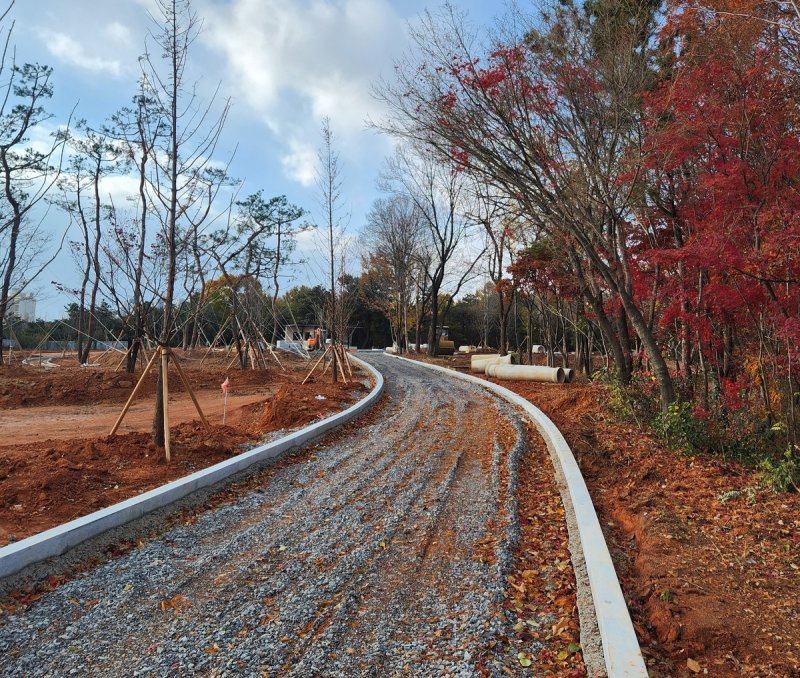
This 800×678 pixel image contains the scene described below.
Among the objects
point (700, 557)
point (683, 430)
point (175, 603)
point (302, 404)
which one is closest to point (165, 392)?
point (175, 603)

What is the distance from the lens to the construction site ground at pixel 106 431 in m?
4.50

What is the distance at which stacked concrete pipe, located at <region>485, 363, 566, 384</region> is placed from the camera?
15039 mm

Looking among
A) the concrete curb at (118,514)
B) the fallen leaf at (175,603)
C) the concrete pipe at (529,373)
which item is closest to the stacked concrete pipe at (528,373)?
the concrete pipe at (529,373)

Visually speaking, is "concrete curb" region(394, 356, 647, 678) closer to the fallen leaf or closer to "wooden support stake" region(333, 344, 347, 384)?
the fallen leaf

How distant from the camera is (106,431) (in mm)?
8438

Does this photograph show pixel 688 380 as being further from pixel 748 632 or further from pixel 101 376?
pixel 101 376

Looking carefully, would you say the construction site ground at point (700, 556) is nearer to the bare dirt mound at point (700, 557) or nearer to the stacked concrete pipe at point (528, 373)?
the bare dirt mound at point (700, 557)

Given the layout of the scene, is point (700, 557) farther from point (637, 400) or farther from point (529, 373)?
point (529, 373)

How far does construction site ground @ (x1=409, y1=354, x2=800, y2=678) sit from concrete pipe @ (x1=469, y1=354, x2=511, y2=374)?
10374mm

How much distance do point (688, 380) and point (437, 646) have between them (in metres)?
7.44

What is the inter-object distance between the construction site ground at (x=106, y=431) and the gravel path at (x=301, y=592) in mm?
1009

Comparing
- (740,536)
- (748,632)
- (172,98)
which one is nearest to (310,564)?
(748,632)

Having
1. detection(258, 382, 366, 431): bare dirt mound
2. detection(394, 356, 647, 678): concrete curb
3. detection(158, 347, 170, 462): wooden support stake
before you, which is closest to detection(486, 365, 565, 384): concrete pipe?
detection(258, 382, 366, 431): bare dirt mound

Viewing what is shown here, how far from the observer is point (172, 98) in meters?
6.46
